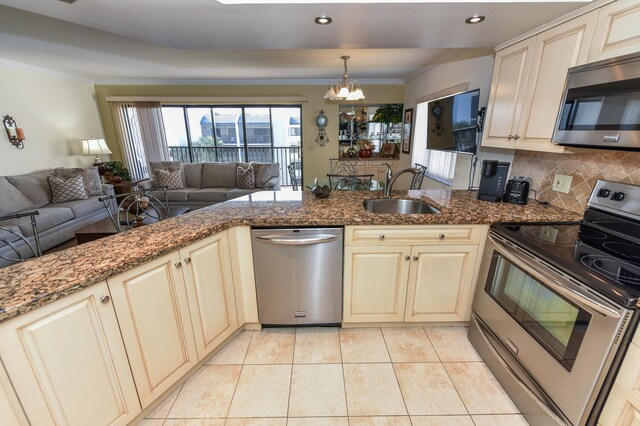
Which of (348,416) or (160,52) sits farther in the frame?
(160,52)

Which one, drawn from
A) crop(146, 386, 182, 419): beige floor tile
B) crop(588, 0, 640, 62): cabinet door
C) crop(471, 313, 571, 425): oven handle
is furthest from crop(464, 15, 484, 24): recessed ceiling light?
crop(146, 386, 182, 419): beige floor tile

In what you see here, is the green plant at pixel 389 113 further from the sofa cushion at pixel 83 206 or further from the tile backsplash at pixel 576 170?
the sofa cushion at pixel 83 206

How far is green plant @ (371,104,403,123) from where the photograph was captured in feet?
18.1

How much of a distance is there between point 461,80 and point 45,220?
16.9ft

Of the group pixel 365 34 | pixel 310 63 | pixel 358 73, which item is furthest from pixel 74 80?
pixel 365 34

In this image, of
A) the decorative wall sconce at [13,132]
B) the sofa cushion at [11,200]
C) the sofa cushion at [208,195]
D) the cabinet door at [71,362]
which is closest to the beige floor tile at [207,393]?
the cabinet door at [71,362]

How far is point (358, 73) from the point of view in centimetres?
477

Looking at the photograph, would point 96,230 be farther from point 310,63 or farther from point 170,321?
point 310,63

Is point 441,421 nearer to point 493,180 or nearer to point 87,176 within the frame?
point 493,180

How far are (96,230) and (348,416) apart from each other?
112 inches

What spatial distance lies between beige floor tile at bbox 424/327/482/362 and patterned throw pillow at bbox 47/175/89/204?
4812 mm

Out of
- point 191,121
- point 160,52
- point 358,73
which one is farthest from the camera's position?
point 191,121

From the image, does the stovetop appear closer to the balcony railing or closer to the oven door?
the oven door

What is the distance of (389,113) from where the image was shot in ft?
18.2
